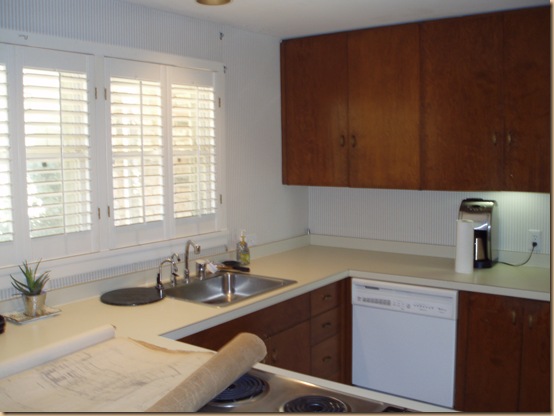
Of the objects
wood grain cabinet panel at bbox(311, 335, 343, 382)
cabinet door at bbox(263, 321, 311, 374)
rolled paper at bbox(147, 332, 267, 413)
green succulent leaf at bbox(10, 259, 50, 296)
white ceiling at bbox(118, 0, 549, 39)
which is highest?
white ceiling at bbox(118, 0, 549, 39)

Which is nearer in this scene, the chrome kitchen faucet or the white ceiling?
the white ceiling

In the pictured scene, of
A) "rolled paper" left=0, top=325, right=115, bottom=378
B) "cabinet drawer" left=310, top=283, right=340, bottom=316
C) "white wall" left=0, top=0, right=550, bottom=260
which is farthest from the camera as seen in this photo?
"cabinet drawer" left=310, top=283, right=340, bottom=316

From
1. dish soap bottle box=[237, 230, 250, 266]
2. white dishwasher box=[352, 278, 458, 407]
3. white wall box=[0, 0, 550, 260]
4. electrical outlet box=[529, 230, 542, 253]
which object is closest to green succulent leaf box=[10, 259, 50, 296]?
white wall box=[0, 0, 550, 260]

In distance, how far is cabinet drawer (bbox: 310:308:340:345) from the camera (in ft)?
10.5

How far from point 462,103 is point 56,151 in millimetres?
2112

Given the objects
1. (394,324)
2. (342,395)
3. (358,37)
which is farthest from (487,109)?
(342,395)

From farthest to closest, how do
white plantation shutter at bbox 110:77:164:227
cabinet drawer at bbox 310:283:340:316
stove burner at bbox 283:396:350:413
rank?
1. cabinet drawer at bbox 310:283:340:316
2. white plantation shutter at bbox 110:77:164:227
3. stove burner at bbox 283:396:350:413

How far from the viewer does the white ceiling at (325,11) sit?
2941mm

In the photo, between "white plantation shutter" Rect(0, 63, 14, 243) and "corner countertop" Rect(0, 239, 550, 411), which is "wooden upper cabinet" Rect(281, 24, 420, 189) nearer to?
"corner countertop" Rect(0, 239, 550, 411)

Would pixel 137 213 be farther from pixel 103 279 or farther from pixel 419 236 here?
pixel 419 236

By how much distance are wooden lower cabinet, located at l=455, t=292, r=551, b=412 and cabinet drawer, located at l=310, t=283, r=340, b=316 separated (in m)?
0.67

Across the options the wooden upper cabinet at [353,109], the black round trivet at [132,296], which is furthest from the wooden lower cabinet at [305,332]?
the wooden upper cabinet at [353,109]

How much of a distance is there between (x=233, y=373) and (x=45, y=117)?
1541 mm

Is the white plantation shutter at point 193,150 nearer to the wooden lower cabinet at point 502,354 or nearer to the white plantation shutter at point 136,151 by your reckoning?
the white plantation shutter at point 136,151
